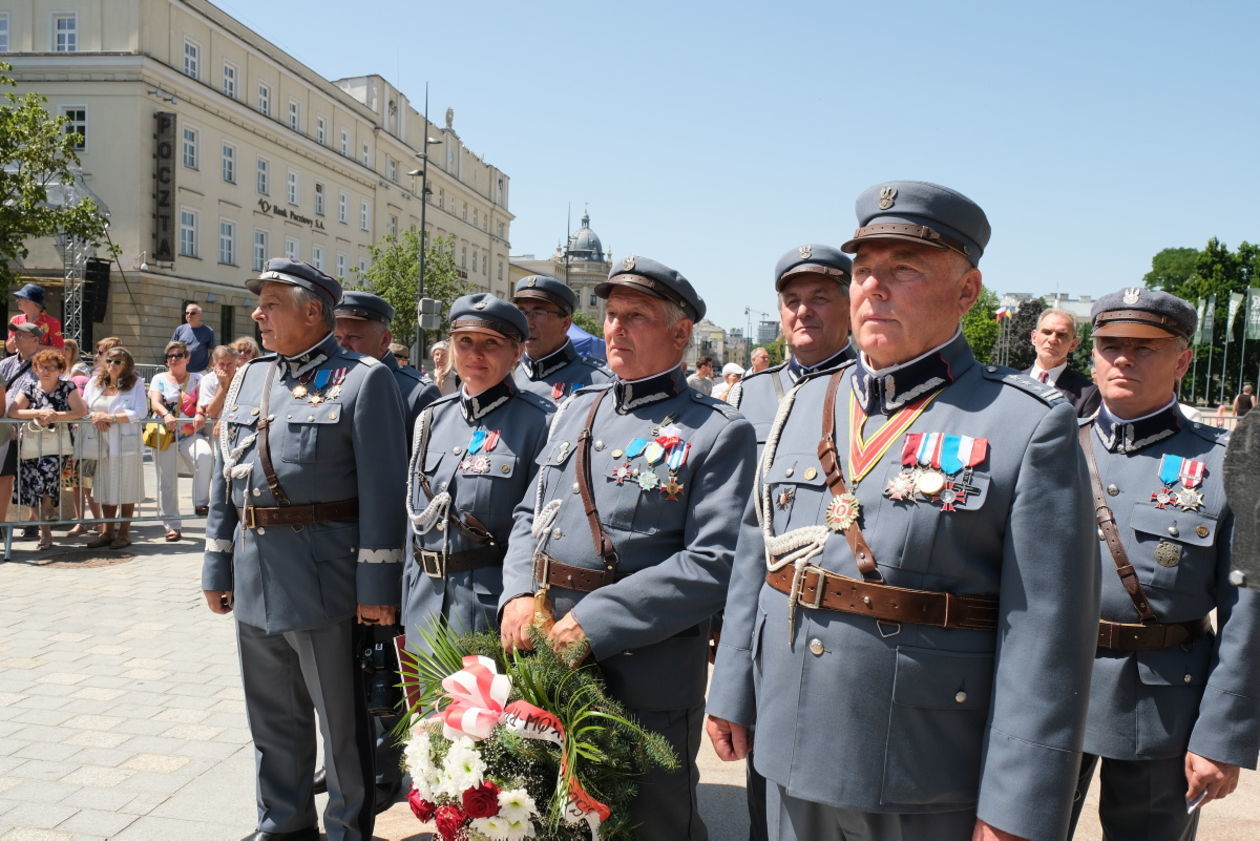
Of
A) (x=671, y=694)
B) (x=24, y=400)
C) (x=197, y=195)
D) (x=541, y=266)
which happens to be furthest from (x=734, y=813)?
(x=541, y=266)

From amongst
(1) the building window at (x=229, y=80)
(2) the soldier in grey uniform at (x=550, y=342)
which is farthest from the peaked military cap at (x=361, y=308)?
(1) the building window at (x=229, y=80)

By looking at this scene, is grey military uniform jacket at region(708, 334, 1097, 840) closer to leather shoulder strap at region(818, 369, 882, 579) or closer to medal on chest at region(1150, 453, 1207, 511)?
leather shoulder strap at region(818, 369, 882, 579)

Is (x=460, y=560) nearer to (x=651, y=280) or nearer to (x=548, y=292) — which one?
(x=651, y=280)

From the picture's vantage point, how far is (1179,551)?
2.98 metres

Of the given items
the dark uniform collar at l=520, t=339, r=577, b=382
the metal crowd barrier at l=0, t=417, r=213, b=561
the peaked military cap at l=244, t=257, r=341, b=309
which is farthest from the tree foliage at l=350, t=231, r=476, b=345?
Answer: the peaked military cap at l=244, t=257, r=341, b=309

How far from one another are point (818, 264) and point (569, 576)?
7.04 ft

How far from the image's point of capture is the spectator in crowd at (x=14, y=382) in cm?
910

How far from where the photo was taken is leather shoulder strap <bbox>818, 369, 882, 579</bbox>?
216 centimetres

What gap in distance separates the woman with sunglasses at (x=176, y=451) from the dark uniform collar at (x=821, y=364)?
770 centimetres

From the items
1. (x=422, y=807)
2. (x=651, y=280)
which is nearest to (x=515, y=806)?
(x=422, y=807)

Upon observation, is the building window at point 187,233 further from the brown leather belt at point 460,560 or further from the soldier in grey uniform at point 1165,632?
the soldier in grey uniform at point 1165,632

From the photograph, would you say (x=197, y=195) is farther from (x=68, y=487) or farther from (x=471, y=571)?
(x=471, y=571)

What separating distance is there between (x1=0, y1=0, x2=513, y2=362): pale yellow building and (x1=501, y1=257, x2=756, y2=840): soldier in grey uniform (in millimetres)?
26394

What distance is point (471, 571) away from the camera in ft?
12.3
